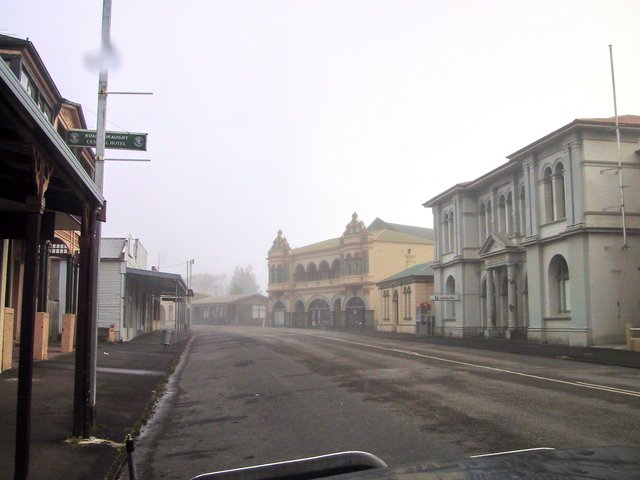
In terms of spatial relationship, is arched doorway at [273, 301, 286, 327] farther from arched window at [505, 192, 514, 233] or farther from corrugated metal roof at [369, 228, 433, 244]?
arched window at [505, 192, 514, 233]

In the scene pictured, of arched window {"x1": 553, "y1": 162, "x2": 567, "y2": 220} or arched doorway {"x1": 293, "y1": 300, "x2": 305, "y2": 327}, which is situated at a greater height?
arched window {"x1": 553, "y1": 162, "x2": 567, "y2": 220}

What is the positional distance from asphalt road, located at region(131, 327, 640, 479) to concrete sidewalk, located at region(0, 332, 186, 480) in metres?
0.48

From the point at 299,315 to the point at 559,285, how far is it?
54.5 m

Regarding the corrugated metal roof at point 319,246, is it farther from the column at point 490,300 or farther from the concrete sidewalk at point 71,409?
the concrete sidewalk at point 71,409

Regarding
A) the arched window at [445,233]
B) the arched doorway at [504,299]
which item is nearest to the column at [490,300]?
the arched doorway at [504,299]

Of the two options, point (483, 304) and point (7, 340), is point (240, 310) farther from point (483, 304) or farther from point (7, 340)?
point (7, 340)

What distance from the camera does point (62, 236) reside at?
79.3ft

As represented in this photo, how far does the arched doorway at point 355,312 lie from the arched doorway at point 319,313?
177 inches

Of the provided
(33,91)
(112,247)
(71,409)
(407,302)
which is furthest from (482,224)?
(71,409)

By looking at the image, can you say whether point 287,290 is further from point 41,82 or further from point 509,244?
point 41,82

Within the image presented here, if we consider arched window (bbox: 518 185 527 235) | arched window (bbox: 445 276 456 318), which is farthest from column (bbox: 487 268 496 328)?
arched window (bbox: 445 276 456 318)

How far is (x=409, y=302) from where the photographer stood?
5431cm

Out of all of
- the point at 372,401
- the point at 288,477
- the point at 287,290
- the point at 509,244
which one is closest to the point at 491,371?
the point at 372,401

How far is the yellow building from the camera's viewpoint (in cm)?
7331
